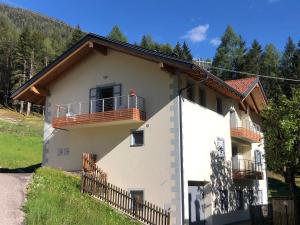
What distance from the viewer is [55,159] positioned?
25.6 metres

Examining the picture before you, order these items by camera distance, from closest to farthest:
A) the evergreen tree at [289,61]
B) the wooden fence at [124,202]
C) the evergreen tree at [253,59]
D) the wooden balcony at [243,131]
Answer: the wooden fence at [124,202] < the wooden balcony at [243,131] < the evergreen tree at [289,61] < the evergreen tree at [253,59]

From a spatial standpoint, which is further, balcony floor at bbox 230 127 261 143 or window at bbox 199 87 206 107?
balcony floor at bbox 230 127 261 143

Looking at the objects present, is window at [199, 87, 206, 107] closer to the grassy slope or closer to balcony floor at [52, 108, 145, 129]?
balcony floor at [52, 108, 145, 129]

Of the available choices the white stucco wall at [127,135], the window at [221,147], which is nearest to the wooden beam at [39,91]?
the white stucco wall at [127,135]

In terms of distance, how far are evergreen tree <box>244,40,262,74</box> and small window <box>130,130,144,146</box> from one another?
171 ft

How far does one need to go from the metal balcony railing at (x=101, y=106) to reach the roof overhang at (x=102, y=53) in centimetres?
200

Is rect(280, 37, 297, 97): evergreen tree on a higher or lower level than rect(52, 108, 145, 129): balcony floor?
higher

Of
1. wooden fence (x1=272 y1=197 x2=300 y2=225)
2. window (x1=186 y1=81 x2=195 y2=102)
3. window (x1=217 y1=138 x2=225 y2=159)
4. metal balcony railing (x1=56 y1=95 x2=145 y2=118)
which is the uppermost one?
window (x1=186 y1=81 x2=195 y2=102)

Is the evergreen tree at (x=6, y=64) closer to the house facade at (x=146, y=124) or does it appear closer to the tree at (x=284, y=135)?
the house facade at (x=146, y=124)

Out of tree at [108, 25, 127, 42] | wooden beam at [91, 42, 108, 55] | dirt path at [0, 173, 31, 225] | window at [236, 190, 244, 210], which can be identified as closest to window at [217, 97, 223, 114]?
→ window at [236, 190, 244, 210]

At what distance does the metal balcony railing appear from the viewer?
75.4 ft

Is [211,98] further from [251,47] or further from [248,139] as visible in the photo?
[251,47]

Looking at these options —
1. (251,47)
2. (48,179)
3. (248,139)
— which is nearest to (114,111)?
(48,179)

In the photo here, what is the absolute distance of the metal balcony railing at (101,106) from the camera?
22984mm
